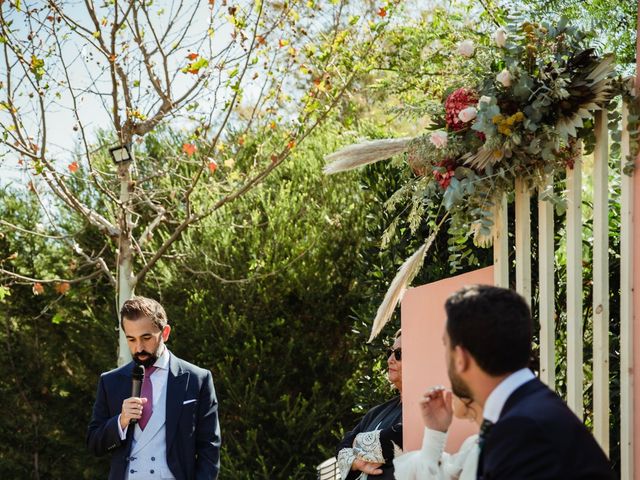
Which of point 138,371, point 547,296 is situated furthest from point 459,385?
point 138,371

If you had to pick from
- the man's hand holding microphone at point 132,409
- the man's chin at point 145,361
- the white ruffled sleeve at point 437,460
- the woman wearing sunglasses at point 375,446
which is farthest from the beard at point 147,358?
the white ruffled sleeve at point 437,460

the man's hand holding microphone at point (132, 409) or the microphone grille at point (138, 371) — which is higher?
the microphone grille at point (138, 371)

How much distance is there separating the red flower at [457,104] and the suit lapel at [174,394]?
69.1 inches

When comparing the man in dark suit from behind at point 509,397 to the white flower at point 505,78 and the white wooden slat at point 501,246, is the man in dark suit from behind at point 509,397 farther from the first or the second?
the white wooden slat at point 501,246

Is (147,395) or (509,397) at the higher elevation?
(147,395)

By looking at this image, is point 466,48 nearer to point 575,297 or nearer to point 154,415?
point 575,297

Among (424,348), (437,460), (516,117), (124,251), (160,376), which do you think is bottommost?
(437,460)

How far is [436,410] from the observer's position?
294cm

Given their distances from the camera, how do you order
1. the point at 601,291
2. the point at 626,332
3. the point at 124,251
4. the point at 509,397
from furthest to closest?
the point at 124,251, the point at 601,291, the point at 626,332, the point at 509,397

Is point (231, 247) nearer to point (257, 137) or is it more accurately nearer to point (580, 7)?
point (257, 137)

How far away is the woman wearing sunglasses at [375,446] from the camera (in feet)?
13.3

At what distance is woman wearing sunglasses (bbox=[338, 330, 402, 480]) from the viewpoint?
404 cm

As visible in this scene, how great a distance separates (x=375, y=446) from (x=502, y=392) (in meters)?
2.09

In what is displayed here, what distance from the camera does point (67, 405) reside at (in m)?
9.31
